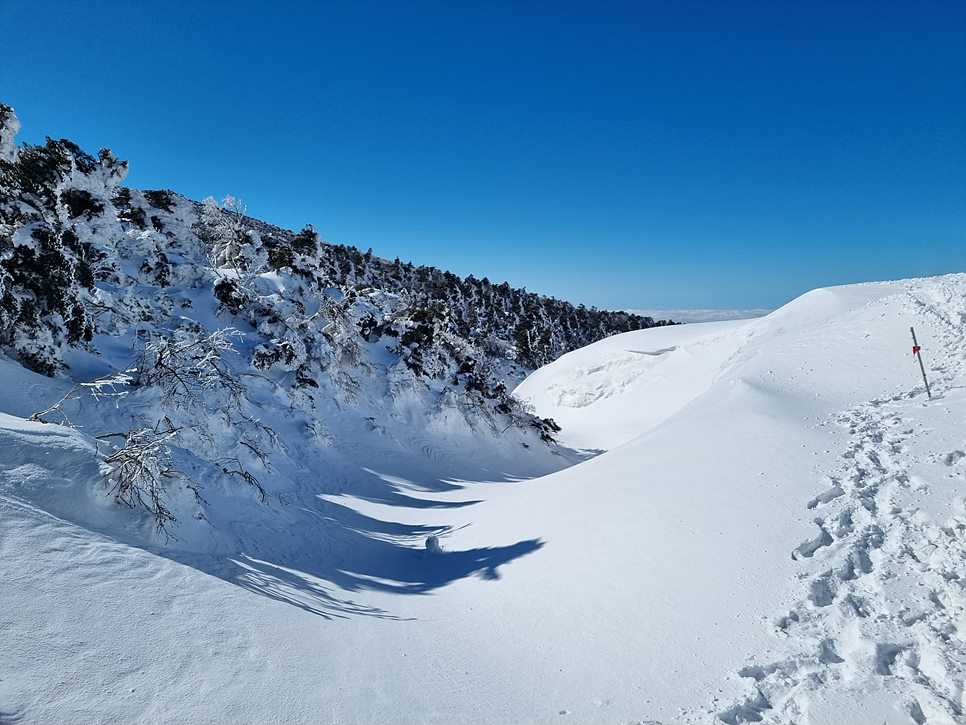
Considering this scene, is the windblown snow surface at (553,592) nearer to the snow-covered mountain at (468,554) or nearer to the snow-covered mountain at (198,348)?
the snow-covered mountain at (468,554)

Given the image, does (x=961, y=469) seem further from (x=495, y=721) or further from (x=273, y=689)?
(x=273, y=689)

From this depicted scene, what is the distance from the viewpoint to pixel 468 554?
7.29 meters

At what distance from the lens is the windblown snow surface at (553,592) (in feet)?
11.4

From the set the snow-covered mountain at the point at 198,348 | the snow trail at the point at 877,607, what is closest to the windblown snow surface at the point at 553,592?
the snow trail at the point at 877,607

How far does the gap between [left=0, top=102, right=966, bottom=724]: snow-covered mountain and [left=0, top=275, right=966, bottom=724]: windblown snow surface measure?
26mm

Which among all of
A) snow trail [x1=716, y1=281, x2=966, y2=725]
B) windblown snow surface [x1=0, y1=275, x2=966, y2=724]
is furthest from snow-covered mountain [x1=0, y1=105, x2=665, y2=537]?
snow trail [x1=716, y1=281, x2=966, y2=725]

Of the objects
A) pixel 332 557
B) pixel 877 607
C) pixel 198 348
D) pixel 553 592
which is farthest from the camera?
pixel 198 348

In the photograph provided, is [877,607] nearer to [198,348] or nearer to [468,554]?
[468,554]

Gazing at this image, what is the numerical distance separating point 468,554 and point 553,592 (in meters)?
2.23

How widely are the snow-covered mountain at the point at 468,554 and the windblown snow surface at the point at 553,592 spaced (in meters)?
0.03

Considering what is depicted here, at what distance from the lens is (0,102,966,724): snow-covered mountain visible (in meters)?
3.57

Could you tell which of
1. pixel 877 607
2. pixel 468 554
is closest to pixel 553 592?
pixel 468 554

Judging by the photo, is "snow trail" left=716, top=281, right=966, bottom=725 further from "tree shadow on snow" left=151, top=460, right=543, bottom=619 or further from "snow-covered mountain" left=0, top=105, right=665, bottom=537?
"snow-covered mountain" left=0, top=105, right=665, bottom=537

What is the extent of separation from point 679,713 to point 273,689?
130 inches
